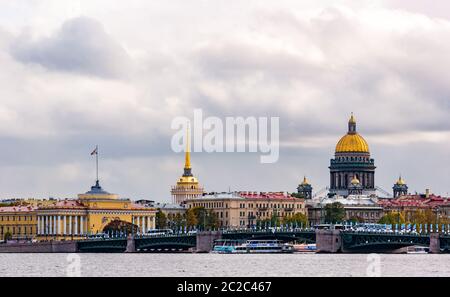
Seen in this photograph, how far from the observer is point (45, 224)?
5404 inches

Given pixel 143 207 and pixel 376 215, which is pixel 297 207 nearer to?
pixel 376 215

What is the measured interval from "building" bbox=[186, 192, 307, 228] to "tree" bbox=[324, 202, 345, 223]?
4702 mm

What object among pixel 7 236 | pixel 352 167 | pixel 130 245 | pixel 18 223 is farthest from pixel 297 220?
pixel 130 245

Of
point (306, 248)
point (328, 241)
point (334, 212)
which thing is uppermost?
point (334, 212)

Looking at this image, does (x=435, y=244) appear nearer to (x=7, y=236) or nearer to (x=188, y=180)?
(x=7, y=236)

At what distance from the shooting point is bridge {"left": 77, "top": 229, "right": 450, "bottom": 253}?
94.7 meters

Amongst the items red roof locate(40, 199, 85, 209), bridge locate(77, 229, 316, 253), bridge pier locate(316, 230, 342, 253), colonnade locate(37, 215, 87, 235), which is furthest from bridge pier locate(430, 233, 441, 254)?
red roof locate(40, 199, 85, 209)

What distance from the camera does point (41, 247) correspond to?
114125mm

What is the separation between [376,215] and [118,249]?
69.4 meters

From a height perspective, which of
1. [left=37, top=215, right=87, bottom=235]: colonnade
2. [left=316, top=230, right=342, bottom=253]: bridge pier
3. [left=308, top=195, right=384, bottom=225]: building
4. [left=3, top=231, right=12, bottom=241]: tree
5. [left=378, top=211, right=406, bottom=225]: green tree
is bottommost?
[left=316, top=230, right=342, bottom=253]: bridge pier

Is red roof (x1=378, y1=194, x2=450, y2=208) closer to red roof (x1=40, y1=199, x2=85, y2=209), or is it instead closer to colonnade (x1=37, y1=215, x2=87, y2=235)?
red roof (x1=40, y1=199, x2=85, y2=209)

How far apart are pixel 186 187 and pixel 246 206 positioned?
2596cm

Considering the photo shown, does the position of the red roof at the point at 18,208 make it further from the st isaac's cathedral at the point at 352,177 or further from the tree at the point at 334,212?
the st isaac's cathedral at the point at 352,177
